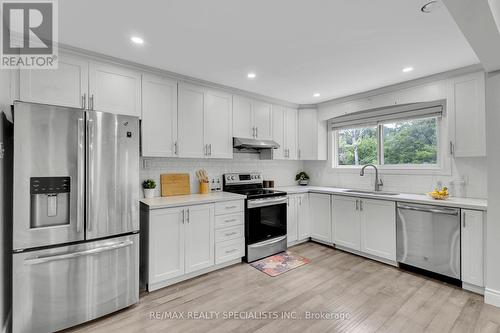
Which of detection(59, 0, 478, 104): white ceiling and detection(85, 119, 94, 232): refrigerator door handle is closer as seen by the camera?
detection(59, 0, 478, 104): white ceiling

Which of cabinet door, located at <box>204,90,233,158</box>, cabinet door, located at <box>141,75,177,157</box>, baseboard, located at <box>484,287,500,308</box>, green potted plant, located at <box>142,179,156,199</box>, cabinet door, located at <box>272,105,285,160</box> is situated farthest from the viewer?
cabinet door, located at <box>272,105,285,160</box>

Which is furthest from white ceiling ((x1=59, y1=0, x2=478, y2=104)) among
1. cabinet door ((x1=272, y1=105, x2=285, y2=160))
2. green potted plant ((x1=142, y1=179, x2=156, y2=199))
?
green potted plant ((x1=142, y1=179, x2=156, y2=199))

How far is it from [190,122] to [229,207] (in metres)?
1.29

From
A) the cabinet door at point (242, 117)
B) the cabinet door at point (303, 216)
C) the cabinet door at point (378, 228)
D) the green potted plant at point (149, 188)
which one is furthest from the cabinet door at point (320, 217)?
the green potted plant at point (149, 188)

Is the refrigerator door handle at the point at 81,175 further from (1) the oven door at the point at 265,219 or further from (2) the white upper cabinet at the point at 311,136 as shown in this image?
(2) the white upper cabinet at the point at 311,136

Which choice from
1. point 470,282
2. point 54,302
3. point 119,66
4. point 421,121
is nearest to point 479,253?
point 470,282

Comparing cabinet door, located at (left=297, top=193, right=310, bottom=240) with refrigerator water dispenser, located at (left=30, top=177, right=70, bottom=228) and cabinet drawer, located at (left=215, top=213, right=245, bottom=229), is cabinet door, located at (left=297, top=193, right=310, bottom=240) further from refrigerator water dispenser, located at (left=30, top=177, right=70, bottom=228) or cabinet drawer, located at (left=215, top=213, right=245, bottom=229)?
refrigerator water dispenser, located at (left=30, top=177, right=70, bottom=228)

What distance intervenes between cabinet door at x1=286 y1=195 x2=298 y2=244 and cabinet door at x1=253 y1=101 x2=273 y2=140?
116 centimetres

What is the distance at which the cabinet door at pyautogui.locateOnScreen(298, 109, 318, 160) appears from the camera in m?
4.48

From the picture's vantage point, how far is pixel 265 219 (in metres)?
3.49

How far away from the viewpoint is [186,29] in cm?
204

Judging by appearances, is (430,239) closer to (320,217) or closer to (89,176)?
(320,217)

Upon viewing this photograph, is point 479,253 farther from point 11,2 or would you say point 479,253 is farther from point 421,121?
point 11,2

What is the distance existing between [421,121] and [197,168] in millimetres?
3491
